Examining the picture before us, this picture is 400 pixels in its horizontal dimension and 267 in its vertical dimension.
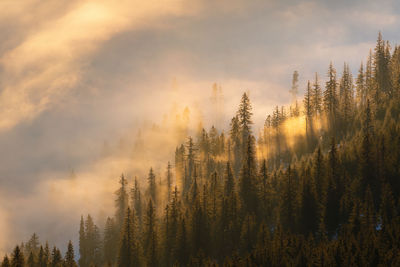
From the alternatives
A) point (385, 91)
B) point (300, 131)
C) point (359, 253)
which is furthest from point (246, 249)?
point (385, 91)

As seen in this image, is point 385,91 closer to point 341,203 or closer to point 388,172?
point 388,172

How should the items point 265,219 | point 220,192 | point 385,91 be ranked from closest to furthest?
1. point 265,219
2. point 220,192
3. point 385,91

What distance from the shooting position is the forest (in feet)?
210

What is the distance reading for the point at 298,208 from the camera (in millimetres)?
73938

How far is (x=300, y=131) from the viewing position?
112 metres

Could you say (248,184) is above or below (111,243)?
above

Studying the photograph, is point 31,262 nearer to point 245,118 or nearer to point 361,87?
point 245,118

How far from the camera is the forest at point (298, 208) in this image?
6397 cm

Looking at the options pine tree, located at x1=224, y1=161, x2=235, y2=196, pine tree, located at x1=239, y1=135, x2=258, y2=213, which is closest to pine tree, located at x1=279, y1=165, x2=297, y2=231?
pine tree, located at x1=239, y1=135, x2=258, y2=213

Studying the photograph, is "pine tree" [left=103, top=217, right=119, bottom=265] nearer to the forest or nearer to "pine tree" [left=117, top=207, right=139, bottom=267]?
the forest

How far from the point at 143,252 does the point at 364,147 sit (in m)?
43.2

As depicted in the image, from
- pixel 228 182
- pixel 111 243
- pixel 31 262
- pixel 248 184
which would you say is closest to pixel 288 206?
pixel 248 184

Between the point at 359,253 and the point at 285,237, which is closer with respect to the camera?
the point at 359,253

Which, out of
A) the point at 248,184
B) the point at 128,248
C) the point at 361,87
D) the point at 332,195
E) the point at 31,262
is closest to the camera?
the point at 332,195
